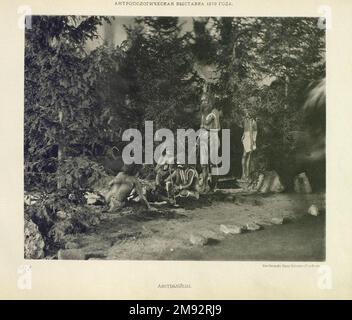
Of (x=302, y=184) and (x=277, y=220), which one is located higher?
(x=302, y=184)

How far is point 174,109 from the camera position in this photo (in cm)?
309

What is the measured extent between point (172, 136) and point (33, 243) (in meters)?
1.05

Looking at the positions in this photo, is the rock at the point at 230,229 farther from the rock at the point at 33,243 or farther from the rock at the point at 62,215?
the rock at the point at 33,243

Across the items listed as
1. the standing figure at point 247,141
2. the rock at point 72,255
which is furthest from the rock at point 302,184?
the rock at point 72,255

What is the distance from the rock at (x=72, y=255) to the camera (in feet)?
10.1

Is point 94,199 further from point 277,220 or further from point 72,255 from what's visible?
point 277,220

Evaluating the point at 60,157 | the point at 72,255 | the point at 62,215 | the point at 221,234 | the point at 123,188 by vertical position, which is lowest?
the point at 72,255

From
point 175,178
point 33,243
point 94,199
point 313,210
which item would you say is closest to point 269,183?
point 313,210

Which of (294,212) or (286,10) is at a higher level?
(286,10)

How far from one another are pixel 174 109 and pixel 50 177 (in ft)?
2.80

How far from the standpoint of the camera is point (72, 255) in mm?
3072

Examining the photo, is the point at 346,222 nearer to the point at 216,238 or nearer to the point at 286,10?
the point at 216,238

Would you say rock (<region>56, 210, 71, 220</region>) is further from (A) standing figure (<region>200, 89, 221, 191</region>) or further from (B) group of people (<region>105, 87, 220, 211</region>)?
(A) standing figure (<region>200, 89, 221, 191</region>)
